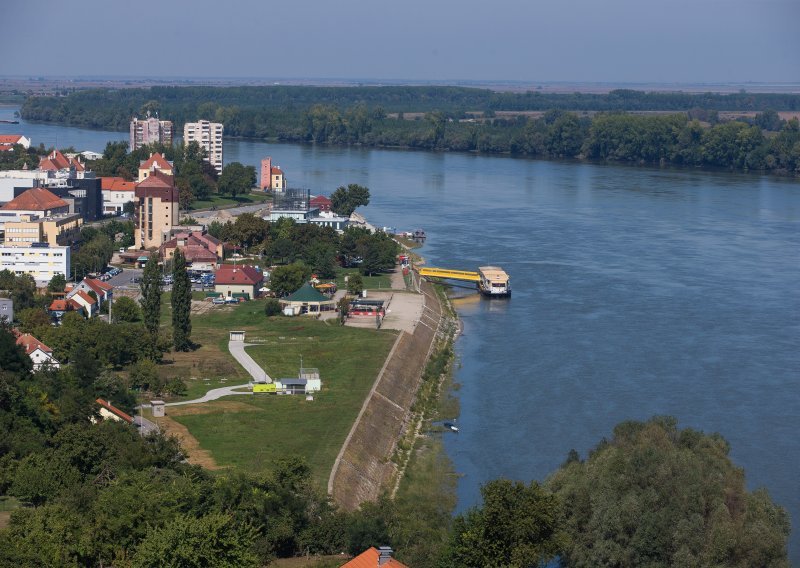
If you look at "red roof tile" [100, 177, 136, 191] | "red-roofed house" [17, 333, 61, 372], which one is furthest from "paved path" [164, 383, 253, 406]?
"red roof tile" [100, 177, 136, 191]

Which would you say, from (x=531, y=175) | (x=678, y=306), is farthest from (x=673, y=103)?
(x=678, y=306)

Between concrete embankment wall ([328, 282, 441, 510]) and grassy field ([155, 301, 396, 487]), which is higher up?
grassy field ([155, 301, 396, 487])

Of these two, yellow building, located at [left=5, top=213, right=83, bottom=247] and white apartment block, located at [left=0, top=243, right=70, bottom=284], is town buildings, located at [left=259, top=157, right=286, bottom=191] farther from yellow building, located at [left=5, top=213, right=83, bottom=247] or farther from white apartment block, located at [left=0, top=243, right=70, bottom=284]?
white apartment block, located at [left=0, top=243, right=70, bottom=284]

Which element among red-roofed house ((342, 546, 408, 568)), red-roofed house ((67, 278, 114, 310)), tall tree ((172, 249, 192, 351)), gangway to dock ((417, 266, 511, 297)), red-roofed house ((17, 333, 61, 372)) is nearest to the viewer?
red-roofed house ((342, 546, 408, 568))

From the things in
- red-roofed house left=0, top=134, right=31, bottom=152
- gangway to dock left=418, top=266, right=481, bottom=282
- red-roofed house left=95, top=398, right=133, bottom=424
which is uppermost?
red-roofed house left=0, top=134, right=31, bottom=152

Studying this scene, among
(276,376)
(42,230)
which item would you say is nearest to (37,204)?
(42,230)

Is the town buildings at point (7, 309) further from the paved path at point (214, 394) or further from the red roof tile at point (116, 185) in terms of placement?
the red roof tile at point (116, 185)
